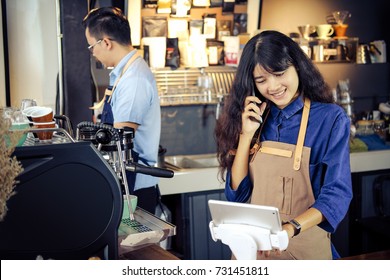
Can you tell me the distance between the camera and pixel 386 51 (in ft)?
19.9

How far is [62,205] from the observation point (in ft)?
5.08

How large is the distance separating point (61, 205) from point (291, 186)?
0.99 metres

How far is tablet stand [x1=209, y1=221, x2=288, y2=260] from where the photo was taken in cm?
173

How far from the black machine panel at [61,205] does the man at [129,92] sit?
1533 mm

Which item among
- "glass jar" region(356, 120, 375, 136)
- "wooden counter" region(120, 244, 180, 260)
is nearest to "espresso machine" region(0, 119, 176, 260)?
"wooden counter" region(120, 244, 180, 260)

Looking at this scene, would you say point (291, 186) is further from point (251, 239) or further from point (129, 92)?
point (129, 92)

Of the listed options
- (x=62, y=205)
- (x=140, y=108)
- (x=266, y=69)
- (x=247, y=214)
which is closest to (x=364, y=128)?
(x=140, y=108)

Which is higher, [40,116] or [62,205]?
[40,116]

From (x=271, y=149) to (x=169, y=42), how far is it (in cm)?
290

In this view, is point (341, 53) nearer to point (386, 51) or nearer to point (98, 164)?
point (386, 51)

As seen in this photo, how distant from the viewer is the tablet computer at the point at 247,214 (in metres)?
1.67
